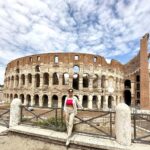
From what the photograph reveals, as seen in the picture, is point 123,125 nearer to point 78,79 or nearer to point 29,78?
point 78,79

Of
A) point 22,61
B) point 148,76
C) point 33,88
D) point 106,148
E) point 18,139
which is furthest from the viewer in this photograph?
point 22,61

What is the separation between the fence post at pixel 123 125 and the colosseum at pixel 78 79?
23601 mm

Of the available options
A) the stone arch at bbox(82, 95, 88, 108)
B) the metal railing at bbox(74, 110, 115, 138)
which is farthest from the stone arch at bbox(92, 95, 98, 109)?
the metal railing at bbox(74, 110, 115, 138)

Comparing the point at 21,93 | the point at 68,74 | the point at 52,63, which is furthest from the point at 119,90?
the point at 21,93

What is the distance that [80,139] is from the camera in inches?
216

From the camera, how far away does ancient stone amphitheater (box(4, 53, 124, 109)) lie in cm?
2920

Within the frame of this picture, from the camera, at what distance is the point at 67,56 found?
29484mm

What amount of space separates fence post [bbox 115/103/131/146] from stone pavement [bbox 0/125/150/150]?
0.58 ft

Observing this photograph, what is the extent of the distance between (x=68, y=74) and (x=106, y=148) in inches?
964

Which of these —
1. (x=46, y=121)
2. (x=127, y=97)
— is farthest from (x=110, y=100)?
(x=46, y=121)

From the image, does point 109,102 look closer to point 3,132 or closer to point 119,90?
point 119,90

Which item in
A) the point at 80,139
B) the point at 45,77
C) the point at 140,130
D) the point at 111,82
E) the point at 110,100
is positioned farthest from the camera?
the point at 110,100

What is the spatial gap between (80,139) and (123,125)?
1.39 meters

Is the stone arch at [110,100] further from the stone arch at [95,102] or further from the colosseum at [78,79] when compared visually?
the stone arch at [95,102]
